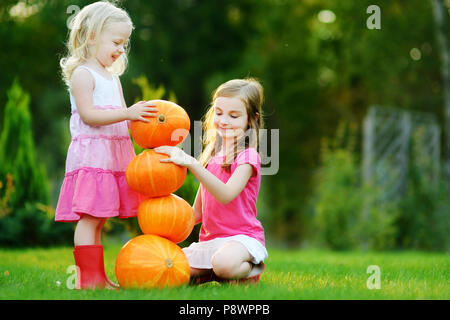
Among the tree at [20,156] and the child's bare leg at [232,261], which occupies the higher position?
the tree at [20,156]

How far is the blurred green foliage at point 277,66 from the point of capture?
565 inches

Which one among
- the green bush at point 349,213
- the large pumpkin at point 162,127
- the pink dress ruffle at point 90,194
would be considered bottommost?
the green bush at point 349,213

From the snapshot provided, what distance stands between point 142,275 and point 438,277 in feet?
6.72

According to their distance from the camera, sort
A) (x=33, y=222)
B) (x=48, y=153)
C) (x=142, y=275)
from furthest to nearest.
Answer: (x=48, y=153) < (x=33, y=222) < (x=142, y=275)

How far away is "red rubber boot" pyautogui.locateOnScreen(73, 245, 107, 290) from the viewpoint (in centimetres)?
326

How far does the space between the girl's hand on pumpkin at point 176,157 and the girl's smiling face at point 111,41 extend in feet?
2.25

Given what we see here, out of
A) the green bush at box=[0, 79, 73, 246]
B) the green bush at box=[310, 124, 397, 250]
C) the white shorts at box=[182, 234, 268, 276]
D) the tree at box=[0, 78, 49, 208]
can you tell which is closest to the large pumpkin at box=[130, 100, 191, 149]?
the white shorts at box=[182, 234, 268, 276]

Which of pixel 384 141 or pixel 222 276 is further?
pixel 384 141

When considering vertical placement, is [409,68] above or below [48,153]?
above

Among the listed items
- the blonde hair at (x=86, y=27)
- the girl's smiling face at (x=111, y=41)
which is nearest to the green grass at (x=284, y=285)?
the blonde hair at (x=86, y=27)

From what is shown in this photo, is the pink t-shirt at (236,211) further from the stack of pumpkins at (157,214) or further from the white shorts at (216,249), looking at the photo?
the stack of pumpkins at (157,214)

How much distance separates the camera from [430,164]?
10109 mm

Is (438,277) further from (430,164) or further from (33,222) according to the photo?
(430,164)

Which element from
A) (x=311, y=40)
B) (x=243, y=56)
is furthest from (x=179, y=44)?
(x=311, y=40)
